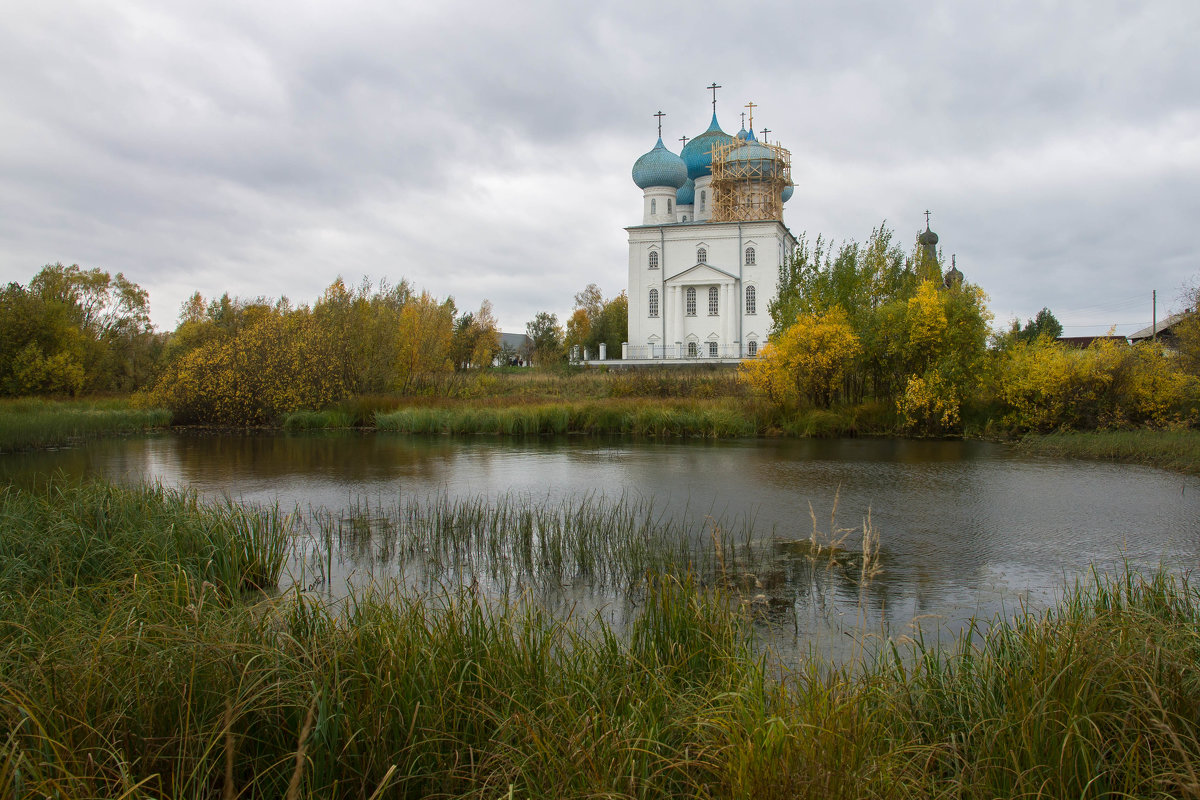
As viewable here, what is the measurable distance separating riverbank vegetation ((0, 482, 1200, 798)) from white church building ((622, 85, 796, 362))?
47978mm

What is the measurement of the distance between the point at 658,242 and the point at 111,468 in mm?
43140

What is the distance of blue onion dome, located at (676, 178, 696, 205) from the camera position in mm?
57750

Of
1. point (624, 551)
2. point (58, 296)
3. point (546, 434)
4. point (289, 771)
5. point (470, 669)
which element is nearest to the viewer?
point (289, 771)

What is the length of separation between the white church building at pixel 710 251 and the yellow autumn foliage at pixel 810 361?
2473 cm

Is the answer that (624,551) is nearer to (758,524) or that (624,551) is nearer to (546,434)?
(758,524)

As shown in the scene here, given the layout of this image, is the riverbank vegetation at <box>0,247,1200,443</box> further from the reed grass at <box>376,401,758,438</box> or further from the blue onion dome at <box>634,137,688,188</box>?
the blue onion dome at <box>634,137,688,188</box>

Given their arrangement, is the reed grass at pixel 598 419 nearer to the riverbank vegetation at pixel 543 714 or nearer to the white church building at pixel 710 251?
the riverbank vegetation at pixel 543 714

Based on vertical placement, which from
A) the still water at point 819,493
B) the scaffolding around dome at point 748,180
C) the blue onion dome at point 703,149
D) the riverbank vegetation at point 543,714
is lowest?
the still water at point 819,493

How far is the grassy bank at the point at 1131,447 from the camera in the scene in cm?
1515

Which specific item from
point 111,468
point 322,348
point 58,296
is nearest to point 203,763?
point 111,468

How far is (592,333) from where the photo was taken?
65625mm

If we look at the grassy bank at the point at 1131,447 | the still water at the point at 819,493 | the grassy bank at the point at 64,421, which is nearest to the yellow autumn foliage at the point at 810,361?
the still water at the point at 819,493

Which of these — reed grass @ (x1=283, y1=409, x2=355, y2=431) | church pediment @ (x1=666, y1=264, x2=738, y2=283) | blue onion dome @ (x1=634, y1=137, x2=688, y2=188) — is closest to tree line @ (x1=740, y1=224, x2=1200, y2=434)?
reed grass @ (x1=283, y1=409, x2=355, y2=431)

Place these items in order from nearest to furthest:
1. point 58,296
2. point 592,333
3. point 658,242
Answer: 1. point 58,296
2. point 658,242
3. point 592,333
